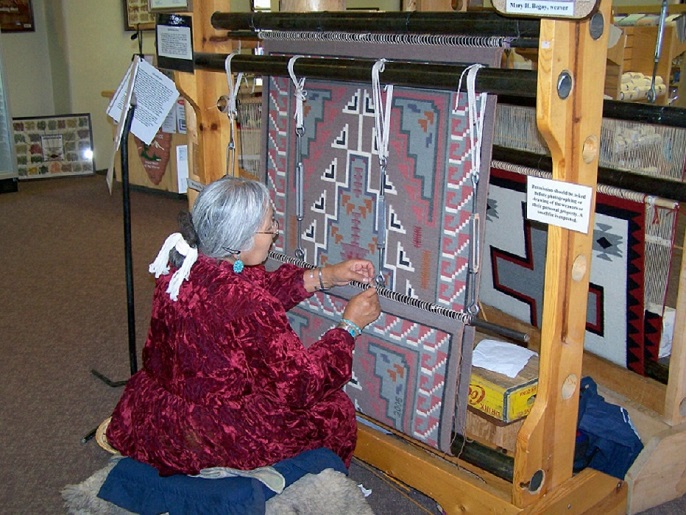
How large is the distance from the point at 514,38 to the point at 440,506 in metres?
1.20

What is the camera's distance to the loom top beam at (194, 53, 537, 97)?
4.97 ft

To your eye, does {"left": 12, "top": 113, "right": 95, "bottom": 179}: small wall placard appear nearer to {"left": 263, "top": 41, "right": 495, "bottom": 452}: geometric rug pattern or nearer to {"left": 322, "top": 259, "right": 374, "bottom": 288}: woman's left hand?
{"left": 263, "top": 41, "right": 495, "bottom": 452}: geometric rug pattern

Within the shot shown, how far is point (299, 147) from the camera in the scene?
2.06 metres

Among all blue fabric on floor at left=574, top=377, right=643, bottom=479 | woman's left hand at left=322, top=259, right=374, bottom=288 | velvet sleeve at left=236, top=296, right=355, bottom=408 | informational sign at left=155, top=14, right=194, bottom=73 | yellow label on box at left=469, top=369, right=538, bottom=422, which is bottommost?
blue fabric on floor at left=574, top=377, right=643, bottom=479

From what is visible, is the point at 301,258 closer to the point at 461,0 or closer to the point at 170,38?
the point at 170,38

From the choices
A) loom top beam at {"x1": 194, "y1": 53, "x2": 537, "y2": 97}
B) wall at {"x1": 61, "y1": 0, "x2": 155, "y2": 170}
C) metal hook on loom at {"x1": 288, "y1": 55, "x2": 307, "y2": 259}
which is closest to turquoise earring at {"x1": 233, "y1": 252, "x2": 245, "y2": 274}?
metal hook on loom at {"x1": 288, "y1": 55, "x2": 307, "y2": 259}

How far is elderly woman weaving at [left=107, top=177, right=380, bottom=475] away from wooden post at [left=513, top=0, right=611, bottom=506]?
1.45 ft

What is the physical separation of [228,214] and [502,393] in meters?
0.85

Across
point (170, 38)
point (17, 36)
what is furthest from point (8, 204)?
point (170, 38)

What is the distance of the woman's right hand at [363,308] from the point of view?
73.1 inches

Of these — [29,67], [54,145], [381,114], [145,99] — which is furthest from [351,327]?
[29,67]

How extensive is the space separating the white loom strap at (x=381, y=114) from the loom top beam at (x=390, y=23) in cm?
10

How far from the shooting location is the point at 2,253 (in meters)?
4.39

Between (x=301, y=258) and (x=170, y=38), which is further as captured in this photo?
(x=170, y=38)
